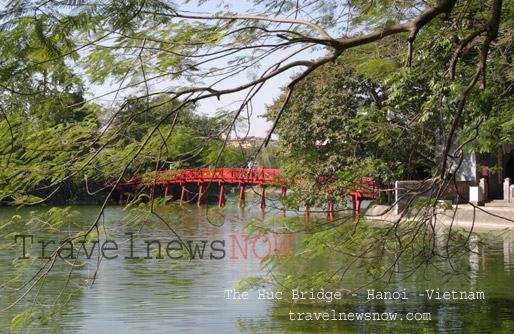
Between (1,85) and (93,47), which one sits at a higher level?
(93,47)

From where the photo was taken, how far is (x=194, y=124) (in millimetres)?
5254

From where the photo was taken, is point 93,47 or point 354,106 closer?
point 93,47

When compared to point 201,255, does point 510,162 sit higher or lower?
Answer: higher

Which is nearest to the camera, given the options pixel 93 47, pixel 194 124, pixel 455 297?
pixel 93 47

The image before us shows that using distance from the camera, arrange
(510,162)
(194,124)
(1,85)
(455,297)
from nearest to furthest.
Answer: (1,85), (194,124), (455,297), (510,162)

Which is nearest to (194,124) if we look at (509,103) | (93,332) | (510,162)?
(93,332)

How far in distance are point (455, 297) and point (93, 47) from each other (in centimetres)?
460

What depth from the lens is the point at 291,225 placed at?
487cm

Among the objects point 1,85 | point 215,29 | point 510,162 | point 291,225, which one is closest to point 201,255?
point 291,225

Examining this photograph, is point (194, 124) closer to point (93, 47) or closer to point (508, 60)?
point (93, 47)

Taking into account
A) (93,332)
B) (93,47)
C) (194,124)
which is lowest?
(93,332)

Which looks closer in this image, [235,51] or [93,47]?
[235,51]

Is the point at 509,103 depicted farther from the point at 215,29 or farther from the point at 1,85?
the point at 1,85

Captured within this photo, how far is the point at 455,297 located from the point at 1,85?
5.10 meters
